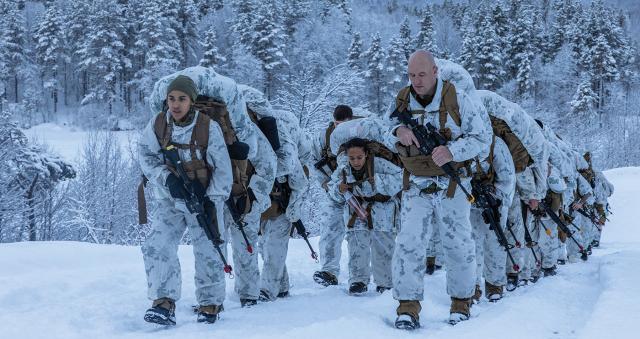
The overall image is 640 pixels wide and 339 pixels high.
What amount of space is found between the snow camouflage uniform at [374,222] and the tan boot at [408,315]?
189 cm

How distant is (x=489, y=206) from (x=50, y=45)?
7272 cm

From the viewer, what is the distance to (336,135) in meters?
6.61

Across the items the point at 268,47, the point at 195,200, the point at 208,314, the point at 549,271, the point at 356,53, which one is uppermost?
the point at 356,53

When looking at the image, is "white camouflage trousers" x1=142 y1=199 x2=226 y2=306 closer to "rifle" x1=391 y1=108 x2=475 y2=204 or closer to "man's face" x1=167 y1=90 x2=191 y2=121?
"man's face" x1=167 y1=90 x2=191 y2=121

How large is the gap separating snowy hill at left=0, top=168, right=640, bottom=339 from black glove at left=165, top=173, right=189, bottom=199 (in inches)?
38.3

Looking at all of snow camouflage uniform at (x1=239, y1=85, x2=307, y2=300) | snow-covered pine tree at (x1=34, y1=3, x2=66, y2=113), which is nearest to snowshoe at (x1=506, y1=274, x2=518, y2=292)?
snow camouflage uniform at (x1=239, y1=85, x2=307, y2=300)

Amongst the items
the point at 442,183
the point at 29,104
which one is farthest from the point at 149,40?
the point at 442,183

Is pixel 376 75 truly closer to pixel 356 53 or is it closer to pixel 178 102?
pixel 356 53

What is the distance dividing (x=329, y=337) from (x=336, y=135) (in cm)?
313

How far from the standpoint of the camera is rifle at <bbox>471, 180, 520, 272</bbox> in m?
5.95

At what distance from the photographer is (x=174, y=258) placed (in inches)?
188

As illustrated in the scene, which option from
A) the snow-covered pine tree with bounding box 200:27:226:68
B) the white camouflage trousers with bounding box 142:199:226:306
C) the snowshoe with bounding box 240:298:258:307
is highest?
the snow-covered pine tree with bounding box 200:27:226:68

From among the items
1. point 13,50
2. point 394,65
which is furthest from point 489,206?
point 13,50

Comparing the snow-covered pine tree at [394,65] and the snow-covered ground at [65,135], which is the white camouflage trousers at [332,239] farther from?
the snow-covered pine tree at [394,65]
